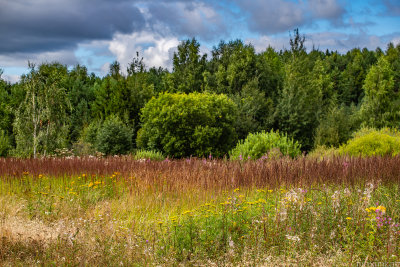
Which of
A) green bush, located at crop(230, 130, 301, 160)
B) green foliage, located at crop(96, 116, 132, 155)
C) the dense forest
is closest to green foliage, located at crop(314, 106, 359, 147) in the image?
the dense forest

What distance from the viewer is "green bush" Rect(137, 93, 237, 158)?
17.6 meters

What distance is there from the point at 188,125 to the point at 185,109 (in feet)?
2.73

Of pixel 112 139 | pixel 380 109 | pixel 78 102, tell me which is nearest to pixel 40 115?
pixel 112 139

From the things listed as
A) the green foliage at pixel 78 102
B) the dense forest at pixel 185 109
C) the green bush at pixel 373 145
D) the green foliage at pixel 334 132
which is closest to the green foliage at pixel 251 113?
the dense forest at pixel 185 109

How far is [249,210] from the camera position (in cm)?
571

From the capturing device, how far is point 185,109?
17.6 metres

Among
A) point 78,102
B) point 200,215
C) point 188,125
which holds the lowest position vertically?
point 200,215

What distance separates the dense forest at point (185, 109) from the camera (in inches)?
696

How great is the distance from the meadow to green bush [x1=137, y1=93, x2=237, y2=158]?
8.28 m

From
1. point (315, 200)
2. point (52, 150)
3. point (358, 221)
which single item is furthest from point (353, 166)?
point (52, 150)

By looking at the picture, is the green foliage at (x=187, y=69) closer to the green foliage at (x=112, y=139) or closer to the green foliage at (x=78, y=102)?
the green foliage at (x=78, y=102)

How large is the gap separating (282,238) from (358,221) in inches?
39.2

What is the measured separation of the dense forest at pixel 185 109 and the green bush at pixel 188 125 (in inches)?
1.9

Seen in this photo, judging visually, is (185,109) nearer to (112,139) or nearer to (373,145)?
(112,139)
